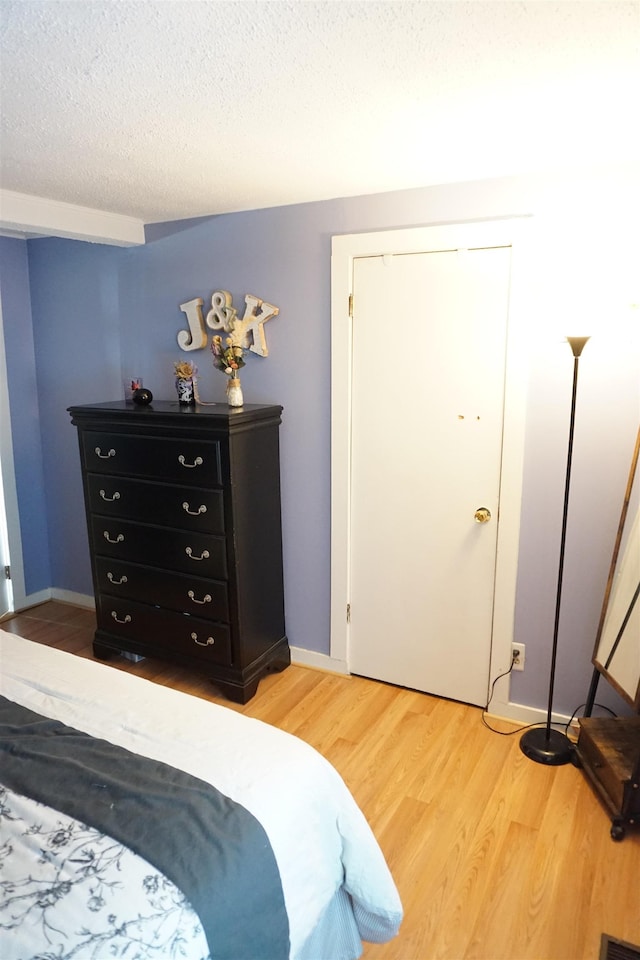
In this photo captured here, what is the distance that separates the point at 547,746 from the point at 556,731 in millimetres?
151

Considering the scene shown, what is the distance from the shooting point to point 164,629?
2934mm

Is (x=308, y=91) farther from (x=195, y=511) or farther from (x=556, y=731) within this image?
(x=556, y=731)

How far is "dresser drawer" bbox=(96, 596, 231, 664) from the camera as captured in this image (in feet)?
9.16

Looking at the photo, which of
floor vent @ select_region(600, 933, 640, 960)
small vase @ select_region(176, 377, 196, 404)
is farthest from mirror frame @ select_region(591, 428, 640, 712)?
small vase @ select_region(176, 377, 196, 404)

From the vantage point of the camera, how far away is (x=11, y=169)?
220cm

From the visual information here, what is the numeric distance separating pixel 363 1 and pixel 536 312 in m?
1.45

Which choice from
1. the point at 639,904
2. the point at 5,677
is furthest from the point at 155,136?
the point at 639,904

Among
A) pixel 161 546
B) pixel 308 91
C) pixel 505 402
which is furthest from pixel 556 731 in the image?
pixel 308 91

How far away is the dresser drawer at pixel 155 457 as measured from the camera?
2.61 m

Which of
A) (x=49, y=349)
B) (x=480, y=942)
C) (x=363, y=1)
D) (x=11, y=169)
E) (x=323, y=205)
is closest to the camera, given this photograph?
(x=363, y=1)

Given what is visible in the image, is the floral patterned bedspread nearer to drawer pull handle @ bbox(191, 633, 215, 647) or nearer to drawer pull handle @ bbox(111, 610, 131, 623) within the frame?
drawer pull handle @ bbox(191, 633, 215, 647)

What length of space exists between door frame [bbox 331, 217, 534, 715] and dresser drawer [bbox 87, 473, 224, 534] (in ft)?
1.96

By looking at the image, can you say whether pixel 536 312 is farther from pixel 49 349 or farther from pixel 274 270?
pixel 49 349

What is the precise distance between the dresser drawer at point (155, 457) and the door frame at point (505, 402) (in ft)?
1.97
